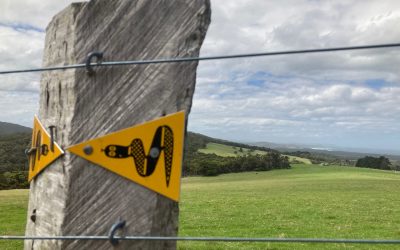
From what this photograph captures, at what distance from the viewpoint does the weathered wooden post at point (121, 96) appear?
2.42 meters

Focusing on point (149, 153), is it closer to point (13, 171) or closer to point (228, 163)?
point (13, 171)

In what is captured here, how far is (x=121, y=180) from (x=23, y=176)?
169 ft

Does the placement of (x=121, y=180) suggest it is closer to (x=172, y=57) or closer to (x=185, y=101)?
(x=185, y=101)

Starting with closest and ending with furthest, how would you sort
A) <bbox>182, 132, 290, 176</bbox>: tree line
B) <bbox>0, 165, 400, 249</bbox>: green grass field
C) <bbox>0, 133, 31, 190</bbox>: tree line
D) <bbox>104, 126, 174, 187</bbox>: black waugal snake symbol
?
<bbox>104, 126, 174, 187</bbox>: black waugal snake symbol
<bbox>0, 165, 400, 249</bbox>: green grass field
<bbox>0, 133, 31, 190</bbox>: tree line
<bbox>182, 132, 290, 176</bbox>: tree line

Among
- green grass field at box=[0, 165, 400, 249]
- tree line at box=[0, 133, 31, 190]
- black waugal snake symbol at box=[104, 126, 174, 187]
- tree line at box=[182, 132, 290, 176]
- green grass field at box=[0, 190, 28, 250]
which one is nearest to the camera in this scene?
black waugal snake symbol at box=[104, 126, 174, 187]

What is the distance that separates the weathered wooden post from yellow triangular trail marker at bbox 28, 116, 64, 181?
0.29 feet

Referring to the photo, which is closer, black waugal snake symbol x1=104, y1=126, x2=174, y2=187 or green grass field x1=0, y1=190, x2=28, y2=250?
black waugal snake symbol x1=104, y1=126, x2=174, y2=187

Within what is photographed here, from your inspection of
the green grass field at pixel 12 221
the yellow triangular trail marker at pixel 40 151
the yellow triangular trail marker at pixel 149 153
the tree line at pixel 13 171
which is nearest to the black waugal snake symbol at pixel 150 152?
the yellow triangular trail marker at pixel 149 153

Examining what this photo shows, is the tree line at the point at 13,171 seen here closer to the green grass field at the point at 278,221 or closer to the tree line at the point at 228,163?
the tree line at the point at 228,163

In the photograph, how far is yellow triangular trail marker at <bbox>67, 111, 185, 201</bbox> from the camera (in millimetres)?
2381

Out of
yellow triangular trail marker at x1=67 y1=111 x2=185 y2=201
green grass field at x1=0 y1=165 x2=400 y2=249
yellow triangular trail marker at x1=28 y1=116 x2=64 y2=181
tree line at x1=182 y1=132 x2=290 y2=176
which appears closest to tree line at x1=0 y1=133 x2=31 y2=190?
tree line at x1=182 y1=132 x2=290 y2=176

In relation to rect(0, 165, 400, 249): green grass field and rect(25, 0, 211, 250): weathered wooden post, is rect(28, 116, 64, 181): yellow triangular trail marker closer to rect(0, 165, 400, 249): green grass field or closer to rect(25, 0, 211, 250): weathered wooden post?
rect(25, 0, 211, 250): weathered wooden post

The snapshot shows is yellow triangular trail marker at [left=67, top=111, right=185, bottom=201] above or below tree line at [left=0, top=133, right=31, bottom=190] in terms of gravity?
above

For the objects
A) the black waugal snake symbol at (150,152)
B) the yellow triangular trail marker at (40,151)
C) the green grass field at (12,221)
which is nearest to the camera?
the black waugal snake symbol at (150,152)
